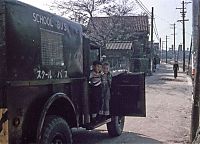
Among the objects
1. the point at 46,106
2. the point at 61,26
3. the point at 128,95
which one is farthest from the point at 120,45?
the point at 46,106

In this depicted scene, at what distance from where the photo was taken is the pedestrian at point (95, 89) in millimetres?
8445

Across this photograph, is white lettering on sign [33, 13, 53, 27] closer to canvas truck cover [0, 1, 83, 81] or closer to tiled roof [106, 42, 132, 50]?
canvas truck cover [0, 1, 83, 81]

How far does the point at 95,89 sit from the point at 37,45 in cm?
274

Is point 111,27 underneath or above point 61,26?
above

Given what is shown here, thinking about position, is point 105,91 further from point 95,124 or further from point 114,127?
point 114,127

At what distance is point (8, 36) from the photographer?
5344mm

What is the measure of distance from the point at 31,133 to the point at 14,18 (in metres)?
1.59

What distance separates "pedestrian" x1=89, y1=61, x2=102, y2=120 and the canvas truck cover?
864 millimetres

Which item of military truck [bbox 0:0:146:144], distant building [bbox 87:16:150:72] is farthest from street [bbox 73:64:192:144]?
distant building [bbox 87:16:150:72]

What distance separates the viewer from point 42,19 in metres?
6.24

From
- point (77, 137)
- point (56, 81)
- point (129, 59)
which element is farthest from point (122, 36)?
point (56, 81)

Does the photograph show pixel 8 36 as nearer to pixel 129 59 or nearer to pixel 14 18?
pixel 14 18

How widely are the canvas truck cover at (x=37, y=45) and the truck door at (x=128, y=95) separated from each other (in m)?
1.59

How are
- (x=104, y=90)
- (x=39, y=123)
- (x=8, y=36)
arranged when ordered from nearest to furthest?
1. (x=8, y=36)
2. (x=39, y=123)
3. (x=104, y=90)
